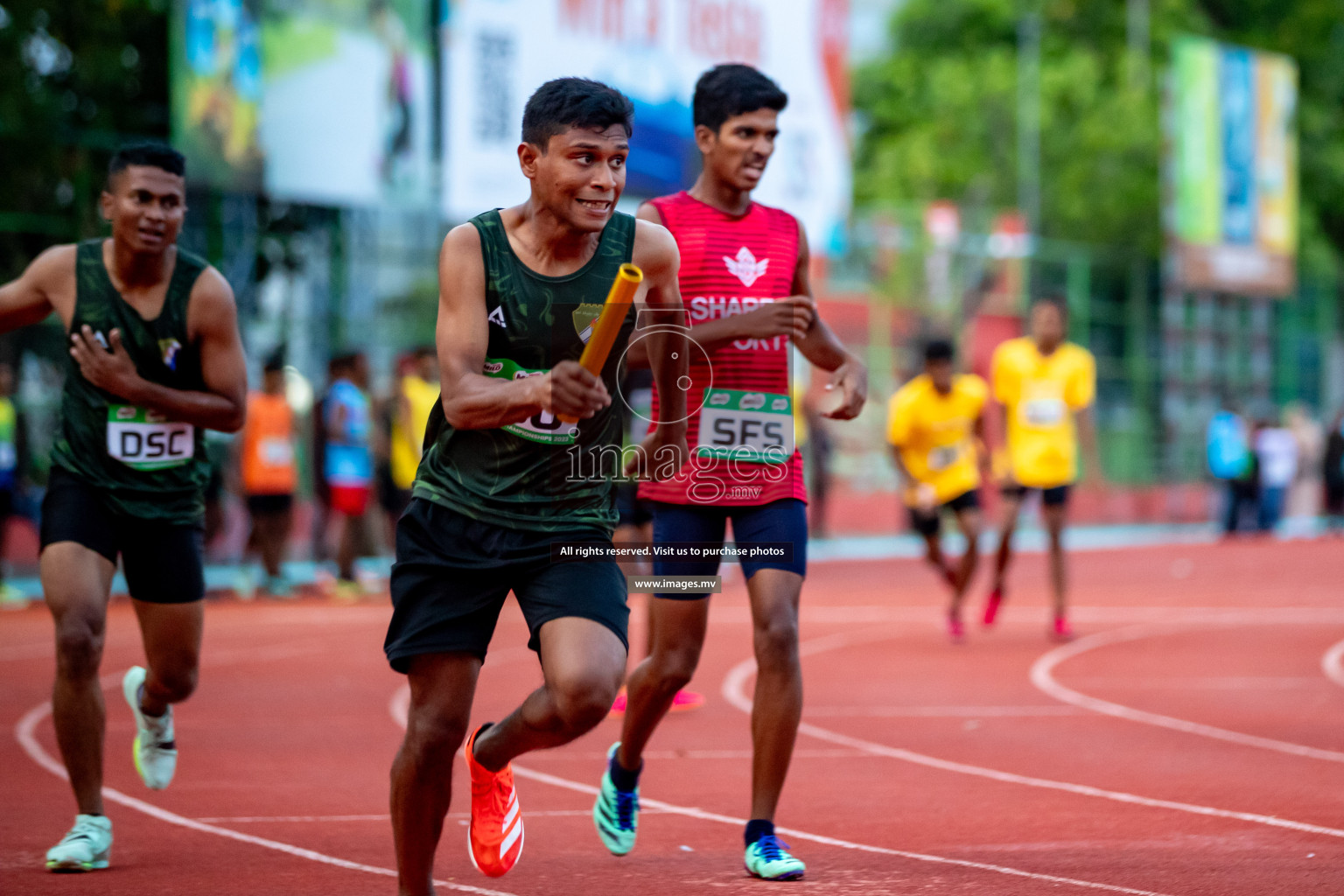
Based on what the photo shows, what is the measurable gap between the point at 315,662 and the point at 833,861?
22.2 ft

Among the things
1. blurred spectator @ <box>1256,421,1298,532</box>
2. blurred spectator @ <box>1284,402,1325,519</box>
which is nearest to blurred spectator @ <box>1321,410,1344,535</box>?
blurred spectator @ <box>1256,421,1298,532</box>

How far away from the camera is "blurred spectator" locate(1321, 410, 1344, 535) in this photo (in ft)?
91.4

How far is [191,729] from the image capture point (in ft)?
28.2

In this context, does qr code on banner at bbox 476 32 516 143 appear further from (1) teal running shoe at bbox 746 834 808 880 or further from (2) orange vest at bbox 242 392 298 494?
(1) teal running shoe at bbox 746 834 808 880

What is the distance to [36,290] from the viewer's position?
5727 mm

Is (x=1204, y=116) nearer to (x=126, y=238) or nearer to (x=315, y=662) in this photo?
(x=315, y=662)

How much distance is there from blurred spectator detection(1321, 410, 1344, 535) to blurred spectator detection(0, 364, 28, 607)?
2007 centimetres

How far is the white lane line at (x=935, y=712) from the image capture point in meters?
9.05

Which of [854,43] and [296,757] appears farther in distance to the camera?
[854,43]

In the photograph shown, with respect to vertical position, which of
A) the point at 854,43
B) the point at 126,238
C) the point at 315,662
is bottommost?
the point at 315,662

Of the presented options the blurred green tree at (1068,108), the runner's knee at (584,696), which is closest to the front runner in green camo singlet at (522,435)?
the runner's knee at (584,696)

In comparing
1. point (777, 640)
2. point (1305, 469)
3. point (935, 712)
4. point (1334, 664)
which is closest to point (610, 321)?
point (777, 640)

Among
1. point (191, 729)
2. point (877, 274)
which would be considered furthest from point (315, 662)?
point (877, 274)

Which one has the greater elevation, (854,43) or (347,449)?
(854,43)
